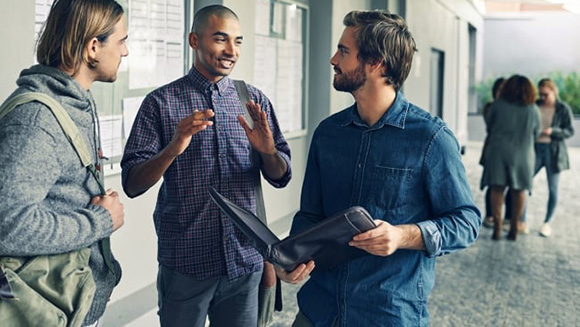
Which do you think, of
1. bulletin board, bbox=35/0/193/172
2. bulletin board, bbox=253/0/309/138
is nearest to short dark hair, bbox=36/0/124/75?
bulletin board, bbox=35/0/193/172

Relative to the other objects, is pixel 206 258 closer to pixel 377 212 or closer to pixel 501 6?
pixel 377 212

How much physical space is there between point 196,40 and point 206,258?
28.4 inches

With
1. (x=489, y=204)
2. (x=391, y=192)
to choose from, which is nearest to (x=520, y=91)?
(x=489, y=204)

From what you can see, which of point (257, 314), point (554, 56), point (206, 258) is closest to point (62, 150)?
point (206, 258)

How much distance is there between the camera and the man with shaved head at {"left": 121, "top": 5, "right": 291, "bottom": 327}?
2170 millimetres

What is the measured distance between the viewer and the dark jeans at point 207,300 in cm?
219

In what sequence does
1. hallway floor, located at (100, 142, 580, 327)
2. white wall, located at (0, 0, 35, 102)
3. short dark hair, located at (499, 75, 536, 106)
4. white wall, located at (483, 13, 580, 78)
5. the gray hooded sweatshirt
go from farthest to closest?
white wall, located at (483, 13, 580, 78) < short dark hair, located at (499, 75, 536, 106) < hallway floor, located at (100, 142, 580, 327) < white wall, located at (0, 0, 35, 102) < the gray hooded sweatshirt

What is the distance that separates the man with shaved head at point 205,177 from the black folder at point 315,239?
37cm

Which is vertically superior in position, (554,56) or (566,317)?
(554,56)

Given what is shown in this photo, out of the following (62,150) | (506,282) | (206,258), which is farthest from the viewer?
(506,282)

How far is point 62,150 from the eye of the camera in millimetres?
1527

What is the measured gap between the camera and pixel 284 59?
6117 mm

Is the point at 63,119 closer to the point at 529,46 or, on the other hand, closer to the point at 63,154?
the point at 63,154

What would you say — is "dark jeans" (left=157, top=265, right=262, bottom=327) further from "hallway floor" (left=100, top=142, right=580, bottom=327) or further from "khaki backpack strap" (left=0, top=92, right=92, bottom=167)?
"hallway floor" (left=100, top=142, right=580, bottom=327)
